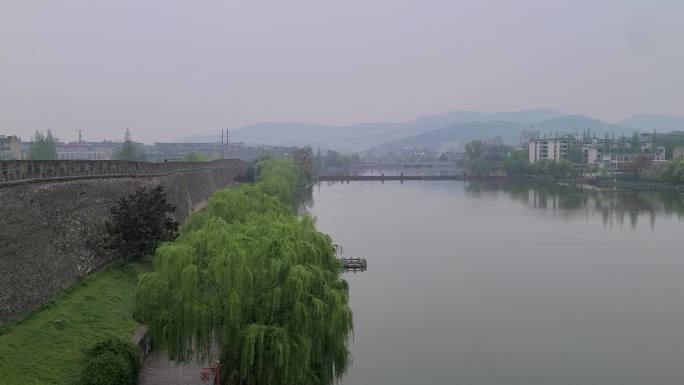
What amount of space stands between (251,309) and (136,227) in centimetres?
672

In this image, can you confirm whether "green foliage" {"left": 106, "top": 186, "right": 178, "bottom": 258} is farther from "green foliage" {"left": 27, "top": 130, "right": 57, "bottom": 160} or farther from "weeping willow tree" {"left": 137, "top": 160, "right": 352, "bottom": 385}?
"green foliage" {"left": 27, "top": 130, "right": 57, "bottom": 160}

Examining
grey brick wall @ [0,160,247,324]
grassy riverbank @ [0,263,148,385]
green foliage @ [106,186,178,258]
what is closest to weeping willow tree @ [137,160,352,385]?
grassy riverbank @ [0,263,148,385]

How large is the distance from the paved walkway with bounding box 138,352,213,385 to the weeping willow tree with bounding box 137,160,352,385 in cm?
50

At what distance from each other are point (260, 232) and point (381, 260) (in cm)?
1345

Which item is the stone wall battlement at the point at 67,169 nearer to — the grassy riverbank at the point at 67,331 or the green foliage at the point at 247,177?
the grassy riverbank at the point at 67,331

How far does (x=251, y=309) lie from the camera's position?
8508 millimetres

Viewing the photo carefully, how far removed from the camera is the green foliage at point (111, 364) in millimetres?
8062

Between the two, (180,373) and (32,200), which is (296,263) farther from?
(32,200)

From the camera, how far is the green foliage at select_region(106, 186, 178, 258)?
1399 centimetres

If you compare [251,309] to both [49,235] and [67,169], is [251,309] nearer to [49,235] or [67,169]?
[49,235]

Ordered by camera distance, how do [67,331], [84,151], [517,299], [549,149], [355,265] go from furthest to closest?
[84,151]
[549,149]
[355,265]
[517,299]
[67,331]

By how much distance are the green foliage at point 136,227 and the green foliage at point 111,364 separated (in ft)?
17.0

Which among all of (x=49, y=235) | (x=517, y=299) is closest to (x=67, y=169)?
(x=49, y=235)

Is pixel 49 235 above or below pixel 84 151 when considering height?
below
